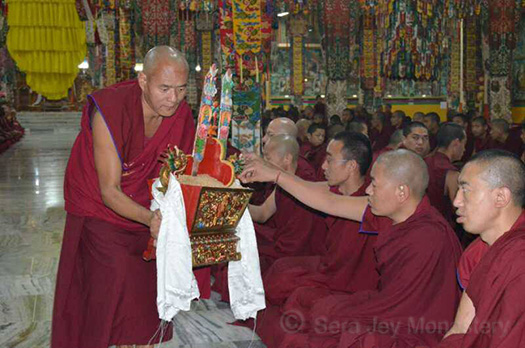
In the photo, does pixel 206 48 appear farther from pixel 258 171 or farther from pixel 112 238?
pixel 112 238

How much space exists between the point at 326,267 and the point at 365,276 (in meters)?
0.27

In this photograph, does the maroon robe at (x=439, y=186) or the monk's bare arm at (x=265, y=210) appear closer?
the monk's bare arm at (x=265, y=210)

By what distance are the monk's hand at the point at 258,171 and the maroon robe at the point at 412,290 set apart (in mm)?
649

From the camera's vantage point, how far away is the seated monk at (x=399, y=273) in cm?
301

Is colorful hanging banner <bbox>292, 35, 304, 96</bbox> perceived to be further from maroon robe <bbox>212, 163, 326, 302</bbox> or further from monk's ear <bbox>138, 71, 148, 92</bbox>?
monk's ear <bbox>138, 71, 148, 92</bbox>

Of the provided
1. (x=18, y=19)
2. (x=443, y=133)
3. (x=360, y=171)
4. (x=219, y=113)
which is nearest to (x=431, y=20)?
(x=443, y=133)

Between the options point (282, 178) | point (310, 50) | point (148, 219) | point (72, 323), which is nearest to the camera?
point (148, 219)

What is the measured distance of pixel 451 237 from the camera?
307cm

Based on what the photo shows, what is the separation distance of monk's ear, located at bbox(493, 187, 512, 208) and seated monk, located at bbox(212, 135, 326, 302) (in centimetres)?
235

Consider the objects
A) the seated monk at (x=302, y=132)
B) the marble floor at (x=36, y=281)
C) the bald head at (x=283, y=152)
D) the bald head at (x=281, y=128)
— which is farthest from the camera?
A: the seated monk at (x=302, y=132)

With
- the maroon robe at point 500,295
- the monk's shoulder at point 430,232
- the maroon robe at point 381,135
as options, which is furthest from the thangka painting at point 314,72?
the maroon robe at point 500,295

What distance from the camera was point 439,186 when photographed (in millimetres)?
5461

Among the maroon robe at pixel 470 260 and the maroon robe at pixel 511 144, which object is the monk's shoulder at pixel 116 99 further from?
the maroon robe at pixel 511 144

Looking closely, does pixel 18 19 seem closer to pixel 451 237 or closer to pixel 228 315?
pixel 228 315
